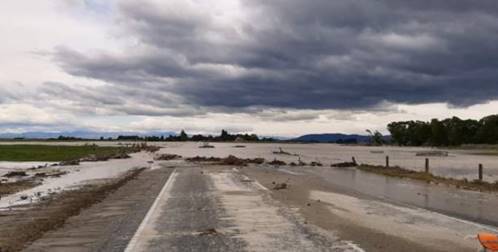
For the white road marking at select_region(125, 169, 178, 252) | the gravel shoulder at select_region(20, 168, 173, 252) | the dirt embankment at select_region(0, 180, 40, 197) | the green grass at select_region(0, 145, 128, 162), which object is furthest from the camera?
the green grass at select_region(0, 145, 128, 162)

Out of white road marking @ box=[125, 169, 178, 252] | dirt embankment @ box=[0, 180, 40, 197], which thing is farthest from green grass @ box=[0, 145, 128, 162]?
white road marking @ box=[125, 169, 178, 252]

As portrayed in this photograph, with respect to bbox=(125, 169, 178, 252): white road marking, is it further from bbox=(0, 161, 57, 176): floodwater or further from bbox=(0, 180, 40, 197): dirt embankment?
bbox=(0, 161, 57, 176): floodwater

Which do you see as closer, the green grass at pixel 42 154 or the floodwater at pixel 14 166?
the floodwater at pixel 14 166

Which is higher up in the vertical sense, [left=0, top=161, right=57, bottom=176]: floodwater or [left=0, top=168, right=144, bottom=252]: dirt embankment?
[left=0, top=161, right=57, bottom=176]: floodwater

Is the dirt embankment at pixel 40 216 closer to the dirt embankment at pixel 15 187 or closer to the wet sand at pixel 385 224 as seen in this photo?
the dirt embankment at pixel 15 187

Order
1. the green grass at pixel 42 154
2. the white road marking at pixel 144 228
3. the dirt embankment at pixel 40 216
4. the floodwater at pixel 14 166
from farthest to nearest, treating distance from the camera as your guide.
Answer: the green grass at pixel 42 154 < the floodwater at pixel 14 166 < the dirt embankment at pixel 40 216 < the white road marking at pixel 144 228

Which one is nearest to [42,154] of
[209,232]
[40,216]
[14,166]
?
[14,166]

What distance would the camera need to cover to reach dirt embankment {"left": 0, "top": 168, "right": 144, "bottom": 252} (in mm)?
14350

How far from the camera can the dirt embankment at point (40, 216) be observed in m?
14.4

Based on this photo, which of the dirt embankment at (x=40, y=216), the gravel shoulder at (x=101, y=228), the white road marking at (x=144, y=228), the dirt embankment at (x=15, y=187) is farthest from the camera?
the dirt embankment at (x=15, y=187)

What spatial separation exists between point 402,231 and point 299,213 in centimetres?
437

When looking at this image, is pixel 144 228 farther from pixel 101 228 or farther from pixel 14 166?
pixel 14 166

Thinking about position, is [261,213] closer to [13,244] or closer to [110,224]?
[110,224]

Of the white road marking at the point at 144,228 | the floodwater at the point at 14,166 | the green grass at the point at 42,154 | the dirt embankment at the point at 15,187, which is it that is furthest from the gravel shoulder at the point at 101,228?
the green grass at the point at 42,154
